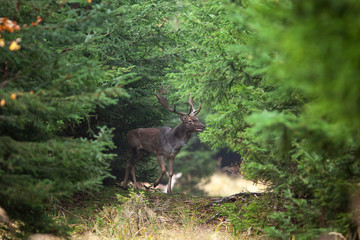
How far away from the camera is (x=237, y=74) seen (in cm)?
759

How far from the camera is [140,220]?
7.60 m

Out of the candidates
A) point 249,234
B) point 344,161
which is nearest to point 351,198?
point 344,161

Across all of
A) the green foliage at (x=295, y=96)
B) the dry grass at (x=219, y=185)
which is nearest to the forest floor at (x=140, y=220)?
the green foliage at (x=295, y=96)

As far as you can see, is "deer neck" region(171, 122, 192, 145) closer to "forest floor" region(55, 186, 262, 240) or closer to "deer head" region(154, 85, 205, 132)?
"deer head" region(154, 85, 205, 132)

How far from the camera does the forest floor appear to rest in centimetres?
724

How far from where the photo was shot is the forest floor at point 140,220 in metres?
7.24

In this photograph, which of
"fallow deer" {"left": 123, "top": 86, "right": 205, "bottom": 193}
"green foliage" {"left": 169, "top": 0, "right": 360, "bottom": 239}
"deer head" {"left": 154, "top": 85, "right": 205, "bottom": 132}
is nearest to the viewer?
"green foliage" {"left": 169, "top": 0, "right": 360, "bottom": 239}

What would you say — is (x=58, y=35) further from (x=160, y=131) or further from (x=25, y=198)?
(x=160, y=131)

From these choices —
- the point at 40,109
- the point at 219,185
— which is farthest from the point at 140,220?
the point at 219,185

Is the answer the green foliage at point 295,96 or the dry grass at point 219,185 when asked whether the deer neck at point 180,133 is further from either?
the dry grass at point 219,185

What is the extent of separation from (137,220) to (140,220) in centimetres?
21

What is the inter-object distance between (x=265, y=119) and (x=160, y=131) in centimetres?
874

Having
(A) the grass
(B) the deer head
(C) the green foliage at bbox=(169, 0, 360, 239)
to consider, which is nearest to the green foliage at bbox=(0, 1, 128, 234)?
(A) the grass

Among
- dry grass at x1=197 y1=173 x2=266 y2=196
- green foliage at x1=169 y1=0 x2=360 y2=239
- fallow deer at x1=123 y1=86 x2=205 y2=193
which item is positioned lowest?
dry grass at x1=197 y1=173 x2=266 y2=196
